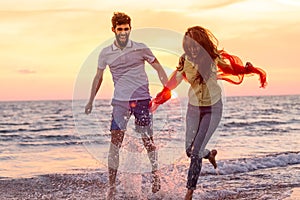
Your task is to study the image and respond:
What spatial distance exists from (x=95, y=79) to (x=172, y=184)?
5.81 ft

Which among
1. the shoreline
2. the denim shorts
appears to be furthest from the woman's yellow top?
the shoreline

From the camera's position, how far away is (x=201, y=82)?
6215mm

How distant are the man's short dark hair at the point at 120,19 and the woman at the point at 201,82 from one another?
0.85 metres

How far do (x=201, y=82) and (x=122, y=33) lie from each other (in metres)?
1.20

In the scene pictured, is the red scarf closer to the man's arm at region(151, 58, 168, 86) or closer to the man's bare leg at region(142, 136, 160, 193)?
the man's arm at region(151, 58, 168, 86)

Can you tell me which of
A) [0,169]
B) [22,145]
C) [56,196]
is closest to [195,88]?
[56,196]

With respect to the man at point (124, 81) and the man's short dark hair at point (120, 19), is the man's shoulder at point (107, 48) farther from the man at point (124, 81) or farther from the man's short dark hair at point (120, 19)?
the man's short dark hair at point (120, 19)

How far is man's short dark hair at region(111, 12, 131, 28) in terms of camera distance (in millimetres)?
6707

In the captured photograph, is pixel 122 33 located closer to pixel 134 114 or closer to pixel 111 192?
pixel 134 114

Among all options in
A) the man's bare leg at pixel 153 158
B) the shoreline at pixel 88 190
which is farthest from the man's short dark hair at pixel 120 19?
the shoreline at pixel 88 190

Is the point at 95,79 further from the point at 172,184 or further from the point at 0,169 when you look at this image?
the point at 0,169

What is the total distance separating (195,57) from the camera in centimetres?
623

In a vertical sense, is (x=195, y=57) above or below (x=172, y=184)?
above

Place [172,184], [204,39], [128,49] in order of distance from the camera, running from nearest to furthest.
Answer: [204,39], [128,49], [172,184]
